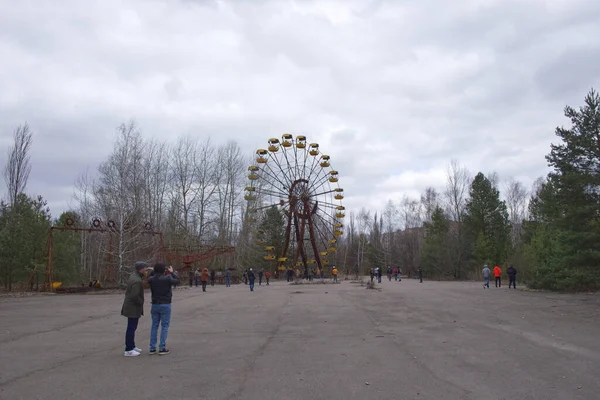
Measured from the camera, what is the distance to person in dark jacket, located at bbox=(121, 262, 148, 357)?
26.5 feet

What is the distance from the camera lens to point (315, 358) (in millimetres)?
7812

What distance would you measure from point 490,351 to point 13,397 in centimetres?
732

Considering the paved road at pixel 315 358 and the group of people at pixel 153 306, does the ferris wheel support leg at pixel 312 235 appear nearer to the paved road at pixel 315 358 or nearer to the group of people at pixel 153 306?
the paved road at pixel 315 358

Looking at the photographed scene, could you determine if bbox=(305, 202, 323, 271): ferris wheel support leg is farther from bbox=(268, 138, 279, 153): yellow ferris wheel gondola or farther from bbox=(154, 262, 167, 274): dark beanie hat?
bbox=(154, 262, 167, 274): dark beanie hat

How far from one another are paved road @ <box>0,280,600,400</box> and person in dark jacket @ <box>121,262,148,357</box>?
250 mm

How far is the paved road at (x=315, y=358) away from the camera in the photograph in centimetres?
583

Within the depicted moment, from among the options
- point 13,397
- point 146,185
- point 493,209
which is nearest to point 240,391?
point 13,397

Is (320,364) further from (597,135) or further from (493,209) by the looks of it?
(493,209)

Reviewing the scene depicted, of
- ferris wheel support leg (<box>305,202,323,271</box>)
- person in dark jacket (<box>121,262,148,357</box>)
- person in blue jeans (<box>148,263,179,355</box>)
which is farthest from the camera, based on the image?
ferris wheel support leg (<box>305,202,323,271</box>)

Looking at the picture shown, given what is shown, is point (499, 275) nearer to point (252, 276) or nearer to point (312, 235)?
point (252, 276)

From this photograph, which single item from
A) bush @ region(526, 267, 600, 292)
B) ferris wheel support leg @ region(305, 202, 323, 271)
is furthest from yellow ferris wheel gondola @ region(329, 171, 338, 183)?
bush @ region(526, 267, 600, 292)

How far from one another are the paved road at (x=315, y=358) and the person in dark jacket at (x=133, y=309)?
0.82 feet

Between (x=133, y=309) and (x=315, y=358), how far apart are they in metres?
3.26

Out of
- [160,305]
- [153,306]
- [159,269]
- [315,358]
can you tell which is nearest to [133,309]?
[153,306]
